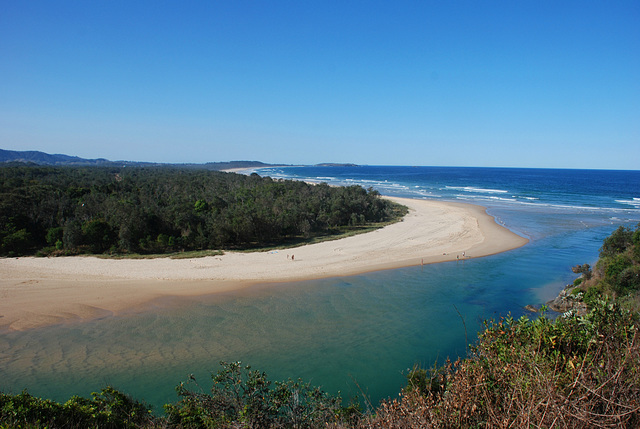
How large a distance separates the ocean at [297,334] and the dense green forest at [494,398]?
1402mm

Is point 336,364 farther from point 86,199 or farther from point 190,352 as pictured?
point 86,199

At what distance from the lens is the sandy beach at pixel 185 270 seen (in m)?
18.1

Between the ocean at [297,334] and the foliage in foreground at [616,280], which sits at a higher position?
the foliage in foreground at [616,280]

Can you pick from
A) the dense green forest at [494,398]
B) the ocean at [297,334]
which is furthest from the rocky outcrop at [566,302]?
the dense green forest at [494,398]

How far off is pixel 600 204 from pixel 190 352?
70.0 m

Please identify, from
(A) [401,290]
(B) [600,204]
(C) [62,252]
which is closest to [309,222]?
(A) [401,290]

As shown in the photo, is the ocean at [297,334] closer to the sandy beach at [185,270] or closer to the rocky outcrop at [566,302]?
the rocky outcrop at [566,302]

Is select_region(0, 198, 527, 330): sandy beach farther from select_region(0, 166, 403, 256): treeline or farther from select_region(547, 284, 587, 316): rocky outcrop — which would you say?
select_region(547, 284, 587, 316): rocky outcrop

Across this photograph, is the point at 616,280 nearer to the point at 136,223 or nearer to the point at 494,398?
the point at 494,398

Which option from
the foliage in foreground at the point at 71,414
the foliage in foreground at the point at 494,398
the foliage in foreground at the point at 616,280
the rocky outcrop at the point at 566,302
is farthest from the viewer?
the rocky outcrop at the point at 566,302

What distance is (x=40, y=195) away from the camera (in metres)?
33.1

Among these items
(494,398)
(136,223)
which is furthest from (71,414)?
(136,223)

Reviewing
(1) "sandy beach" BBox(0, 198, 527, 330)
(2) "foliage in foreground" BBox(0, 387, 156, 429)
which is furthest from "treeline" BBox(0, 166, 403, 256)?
(2) "foliage in foreground" BBox(0, 387, 156, 429)

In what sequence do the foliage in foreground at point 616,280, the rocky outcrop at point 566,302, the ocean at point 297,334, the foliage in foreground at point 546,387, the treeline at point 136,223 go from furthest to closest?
1. the treeline at point 136,223
2. the rocky outcrop at point 566,302
3. the foliage in foreground at point 616,280
4. the ocean at point 297,334
5. the foliage in foreground at point 546,387
